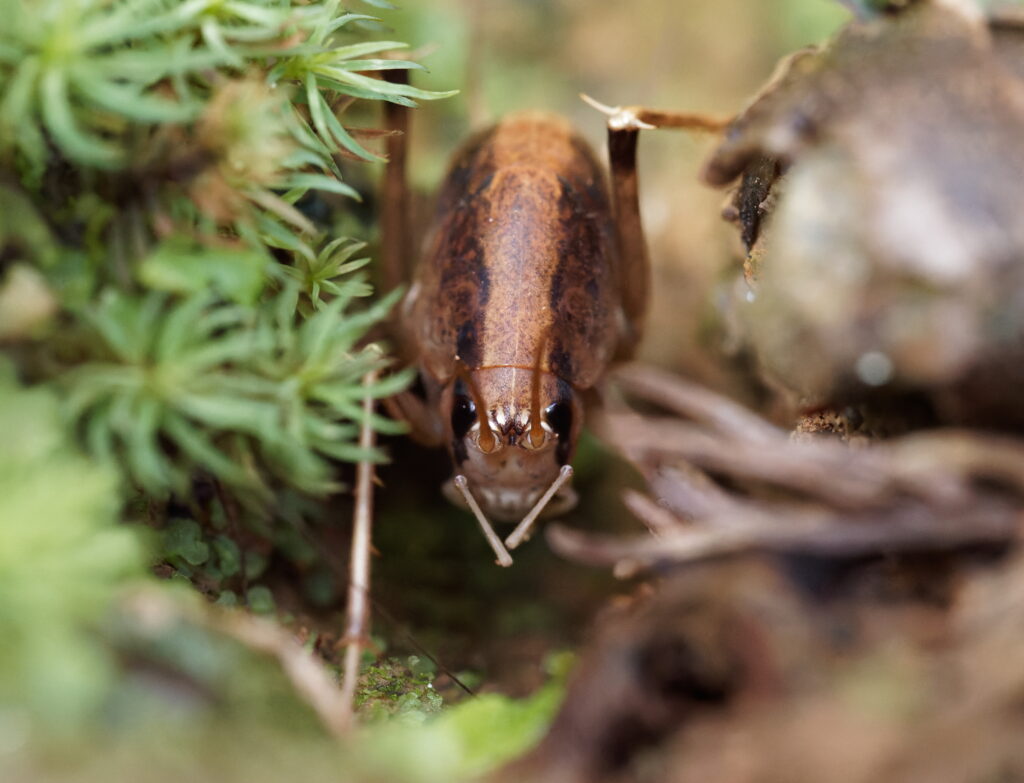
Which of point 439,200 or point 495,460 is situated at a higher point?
point 439,200

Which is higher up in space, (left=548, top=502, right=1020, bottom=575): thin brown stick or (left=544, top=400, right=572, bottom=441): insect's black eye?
(left=548, top=502, right=1020, bottom=575): thin brown stick

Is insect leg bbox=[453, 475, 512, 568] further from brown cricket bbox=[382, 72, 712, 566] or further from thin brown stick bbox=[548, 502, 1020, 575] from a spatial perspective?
thin brown stick bbox=[548, 502, 1020, 575]

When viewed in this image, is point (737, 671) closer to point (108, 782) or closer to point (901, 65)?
point (108, 782)

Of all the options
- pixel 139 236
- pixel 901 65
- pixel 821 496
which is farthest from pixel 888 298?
pixel 139 236

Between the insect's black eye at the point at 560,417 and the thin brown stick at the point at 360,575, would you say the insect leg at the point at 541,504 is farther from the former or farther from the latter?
the thin brown stick at the point at 360,575

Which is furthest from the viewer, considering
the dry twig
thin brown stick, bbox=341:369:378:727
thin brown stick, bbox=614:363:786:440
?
thin brown stick, bbox=341:369:378:727

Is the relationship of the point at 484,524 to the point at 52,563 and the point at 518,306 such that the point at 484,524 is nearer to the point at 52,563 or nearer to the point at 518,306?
the point at 518,306

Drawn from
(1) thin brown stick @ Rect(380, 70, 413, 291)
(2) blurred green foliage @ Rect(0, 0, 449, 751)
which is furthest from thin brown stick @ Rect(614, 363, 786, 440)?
(1) thin brown stick @ Rect(380, 70, 413, 291)
